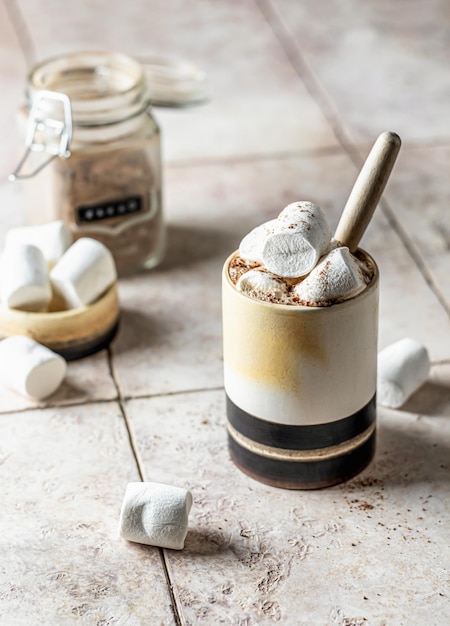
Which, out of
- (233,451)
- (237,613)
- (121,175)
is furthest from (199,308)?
(237,613)

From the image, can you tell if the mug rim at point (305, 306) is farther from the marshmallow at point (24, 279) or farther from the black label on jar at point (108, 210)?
the black label on jar at point (108, 210)

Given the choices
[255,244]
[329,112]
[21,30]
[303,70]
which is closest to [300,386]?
[255,244]

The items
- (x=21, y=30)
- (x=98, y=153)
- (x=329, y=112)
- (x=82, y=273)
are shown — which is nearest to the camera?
(x=82, y=273)

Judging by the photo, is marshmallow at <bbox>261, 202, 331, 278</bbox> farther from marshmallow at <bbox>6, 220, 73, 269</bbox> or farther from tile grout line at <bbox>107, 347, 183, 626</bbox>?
marshmallow at <bbox>6, 220, 73, 269</bbox>

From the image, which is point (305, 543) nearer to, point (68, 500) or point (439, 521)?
point (439, 521)

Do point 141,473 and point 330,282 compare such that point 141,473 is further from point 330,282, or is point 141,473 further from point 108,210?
point 108,210

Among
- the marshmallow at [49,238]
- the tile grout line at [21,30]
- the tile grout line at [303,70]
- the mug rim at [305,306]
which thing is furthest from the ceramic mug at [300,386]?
the tile grout line at [21,30]
